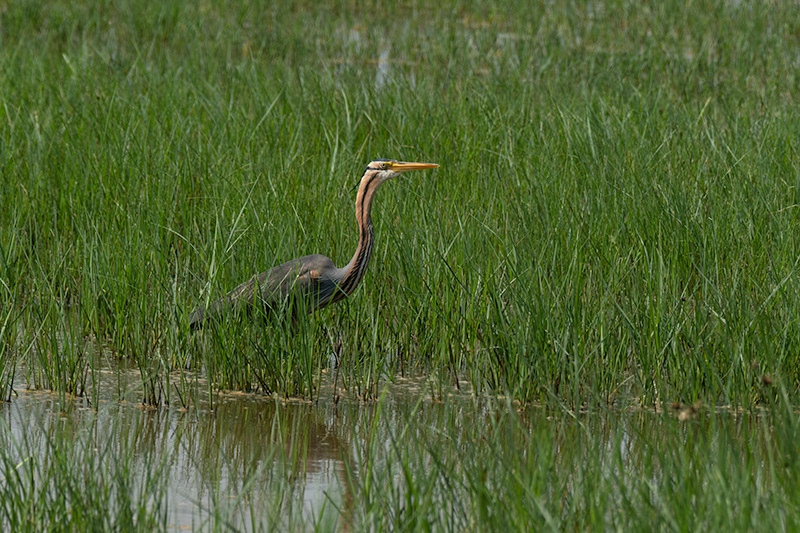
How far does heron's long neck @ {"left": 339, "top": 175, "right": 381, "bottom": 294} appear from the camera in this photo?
4660mm

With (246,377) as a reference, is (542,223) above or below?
above

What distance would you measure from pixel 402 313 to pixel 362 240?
352 millimetres

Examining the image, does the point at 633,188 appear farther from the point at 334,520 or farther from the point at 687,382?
the point at 334,520

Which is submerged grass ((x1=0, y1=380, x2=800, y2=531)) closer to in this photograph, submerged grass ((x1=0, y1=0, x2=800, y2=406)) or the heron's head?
submerged grass ((x1=0, y1=0, x2=800, y2=406))

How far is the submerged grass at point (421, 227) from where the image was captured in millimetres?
4215

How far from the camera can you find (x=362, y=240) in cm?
472

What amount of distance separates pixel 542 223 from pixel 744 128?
2.46 meters

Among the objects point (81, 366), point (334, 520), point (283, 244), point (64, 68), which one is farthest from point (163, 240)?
point (64, 68)

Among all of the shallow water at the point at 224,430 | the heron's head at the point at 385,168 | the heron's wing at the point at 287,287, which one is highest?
the heron's head at the point at 385,168

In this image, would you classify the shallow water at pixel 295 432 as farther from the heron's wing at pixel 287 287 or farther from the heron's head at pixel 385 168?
the heron's head at pixel 385 168

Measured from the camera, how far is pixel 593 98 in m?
8.01

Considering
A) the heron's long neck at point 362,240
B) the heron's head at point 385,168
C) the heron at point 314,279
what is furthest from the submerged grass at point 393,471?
the heron's head at point 385,168

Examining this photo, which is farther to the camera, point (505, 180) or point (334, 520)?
point (505, 180)

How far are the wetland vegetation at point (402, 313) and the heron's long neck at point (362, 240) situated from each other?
10 cm
